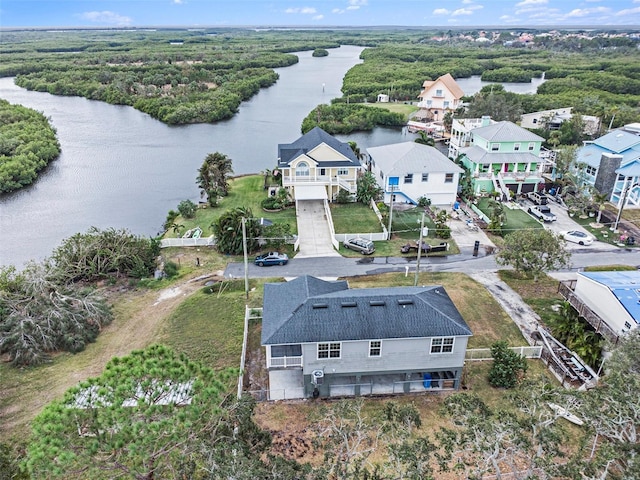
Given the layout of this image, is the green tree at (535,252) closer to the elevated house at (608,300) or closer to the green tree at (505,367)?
the elevated house at (608,300)

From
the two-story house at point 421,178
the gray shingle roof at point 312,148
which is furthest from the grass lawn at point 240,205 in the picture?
the two-story house at point 421,178

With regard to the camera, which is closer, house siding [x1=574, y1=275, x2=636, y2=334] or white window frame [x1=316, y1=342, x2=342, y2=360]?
white window frame [x1=316, y1=342, x2=342, y2=360]

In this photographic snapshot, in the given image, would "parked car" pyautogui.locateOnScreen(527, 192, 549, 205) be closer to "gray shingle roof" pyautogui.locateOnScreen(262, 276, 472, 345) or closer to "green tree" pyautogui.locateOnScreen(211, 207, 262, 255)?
"gray shingle roof" pyautogui.locateOnScreen(262, 276, 472, 345)

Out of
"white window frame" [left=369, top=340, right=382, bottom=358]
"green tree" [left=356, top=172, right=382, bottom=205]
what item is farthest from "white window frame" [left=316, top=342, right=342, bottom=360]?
"green tree" [left=356, top=172, right=382, bottom=205]

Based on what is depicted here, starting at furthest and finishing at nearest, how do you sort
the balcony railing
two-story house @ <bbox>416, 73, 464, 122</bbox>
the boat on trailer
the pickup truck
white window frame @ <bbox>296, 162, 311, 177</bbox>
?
two-story house @ <bbox>416, 73, 464, 122</bbox> → white window frame @ <bbox>296, 162, 311, 177</bbox> → the pickup truck → the boat on trailer → the balcony railing

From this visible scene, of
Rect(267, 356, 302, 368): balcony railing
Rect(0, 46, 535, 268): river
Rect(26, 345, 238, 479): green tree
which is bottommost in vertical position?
Rect(0, 46, 535, 268): river

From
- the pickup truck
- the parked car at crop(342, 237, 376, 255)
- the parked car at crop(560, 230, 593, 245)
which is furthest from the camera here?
the pickup truck
